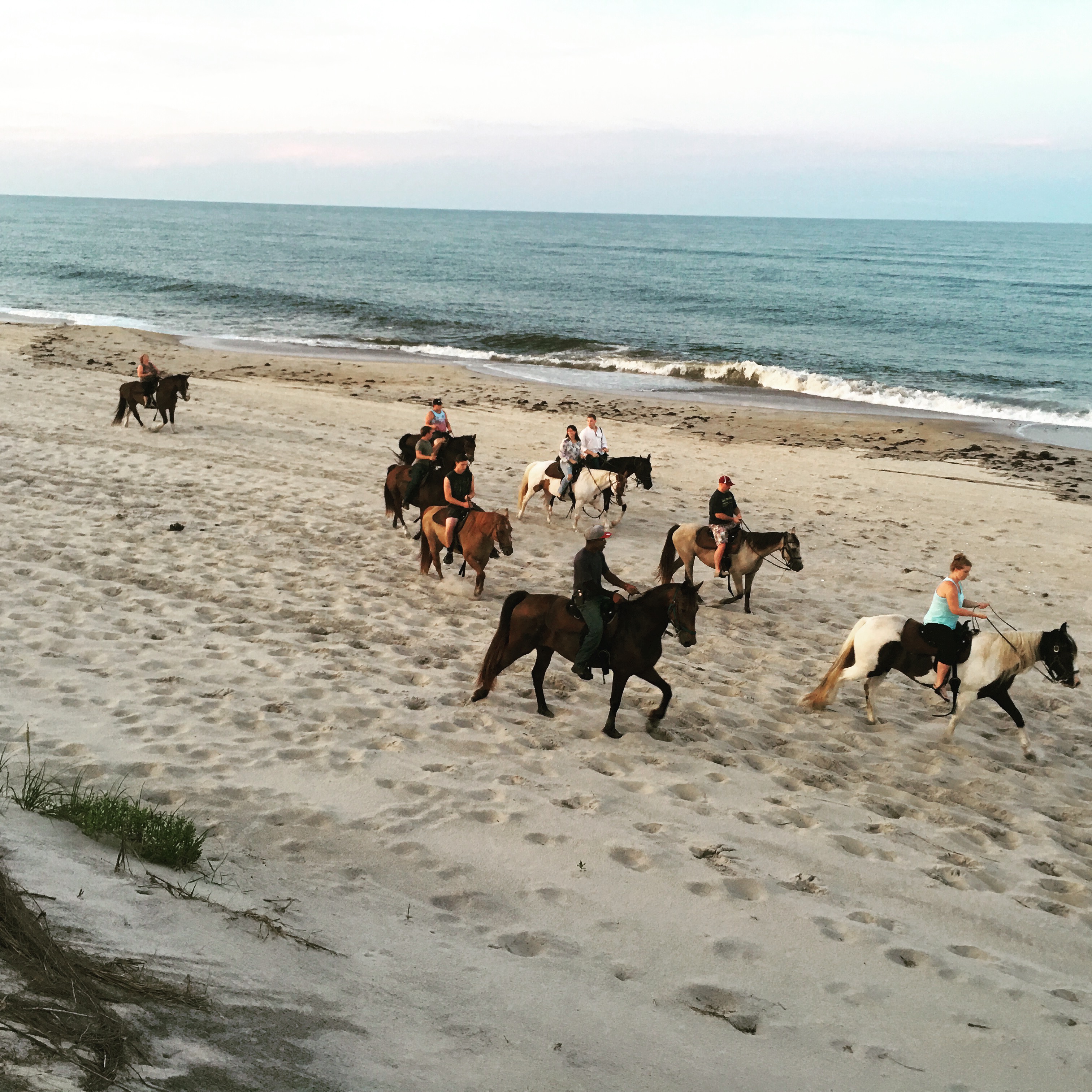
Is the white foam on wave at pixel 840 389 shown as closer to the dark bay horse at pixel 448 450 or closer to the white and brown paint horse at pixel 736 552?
the dark bay horse at pixel 448 450

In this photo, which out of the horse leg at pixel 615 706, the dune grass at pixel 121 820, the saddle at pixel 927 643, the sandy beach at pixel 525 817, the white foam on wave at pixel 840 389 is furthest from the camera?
the white foam on wave at pixel 840 389

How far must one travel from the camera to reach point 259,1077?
3420mm

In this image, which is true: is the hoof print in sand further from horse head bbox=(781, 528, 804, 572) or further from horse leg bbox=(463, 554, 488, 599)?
horse head bbox=(781, 528, 804, 572)

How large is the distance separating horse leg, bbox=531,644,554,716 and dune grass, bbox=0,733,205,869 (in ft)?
11.6

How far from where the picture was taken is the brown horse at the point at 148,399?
19891 mm

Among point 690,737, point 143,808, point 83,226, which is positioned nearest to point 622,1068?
point 143,808

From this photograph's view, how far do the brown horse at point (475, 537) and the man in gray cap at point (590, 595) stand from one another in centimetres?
367

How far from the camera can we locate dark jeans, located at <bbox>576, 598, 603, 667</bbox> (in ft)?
27.4

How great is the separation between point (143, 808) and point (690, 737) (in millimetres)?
4698

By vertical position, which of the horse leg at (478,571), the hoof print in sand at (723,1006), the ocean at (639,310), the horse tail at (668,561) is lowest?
the hoof print in sand at (723,1006)

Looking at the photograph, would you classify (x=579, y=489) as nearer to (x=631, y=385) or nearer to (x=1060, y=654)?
(x=1060, y=654)

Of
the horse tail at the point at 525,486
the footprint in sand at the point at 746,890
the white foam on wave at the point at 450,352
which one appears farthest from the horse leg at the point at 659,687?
the white foam on wave at the point at 450,352

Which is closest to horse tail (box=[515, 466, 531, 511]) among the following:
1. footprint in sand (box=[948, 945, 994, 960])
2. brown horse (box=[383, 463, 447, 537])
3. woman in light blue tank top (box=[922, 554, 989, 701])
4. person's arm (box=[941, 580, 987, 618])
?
brown horse (box=[383, 463, 447, 537])

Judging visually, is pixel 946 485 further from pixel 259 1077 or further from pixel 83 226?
pixel 83 226
